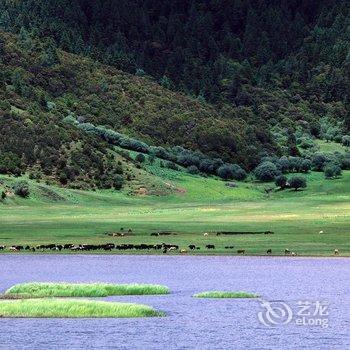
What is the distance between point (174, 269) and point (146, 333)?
1431 inches

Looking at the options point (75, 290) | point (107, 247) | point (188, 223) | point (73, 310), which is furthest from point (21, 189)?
point (73, 310)

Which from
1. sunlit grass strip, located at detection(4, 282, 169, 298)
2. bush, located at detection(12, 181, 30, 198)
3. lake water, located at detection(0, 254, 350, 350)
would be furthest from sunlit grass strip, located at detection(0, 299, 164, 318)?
bush, located at detection(12, 181, 30, 198)

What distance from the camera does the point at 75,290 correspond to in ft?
229

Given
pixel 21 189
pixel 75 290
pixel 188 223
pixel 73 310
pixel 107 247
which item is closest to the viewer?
pixel 73 310

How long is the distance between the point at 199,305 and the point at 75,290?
7.65 meters

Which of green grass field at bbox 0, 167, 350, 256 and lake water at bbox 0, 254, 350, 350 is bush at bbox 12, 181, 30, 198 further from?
lake water at bbox 0, 254, 350, 350

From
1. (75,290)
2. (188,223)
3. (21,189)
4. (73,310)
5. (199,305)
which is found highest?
(21,189)

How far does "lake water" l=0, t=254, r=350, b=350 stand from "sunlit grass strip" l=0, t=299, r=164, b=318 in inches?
26.8

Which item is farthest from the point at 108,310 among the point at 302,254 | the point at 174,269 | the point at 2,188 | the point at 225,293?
the point at 2,188

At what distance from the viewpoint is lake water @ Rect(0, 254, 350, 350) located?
5475 centimetres

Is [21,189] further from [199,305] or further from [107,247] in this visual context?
[199,305]

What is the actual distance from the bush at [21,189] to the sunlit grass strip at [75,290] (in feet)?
357

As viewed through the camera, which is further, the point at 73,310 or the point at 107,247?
the point at 107,247

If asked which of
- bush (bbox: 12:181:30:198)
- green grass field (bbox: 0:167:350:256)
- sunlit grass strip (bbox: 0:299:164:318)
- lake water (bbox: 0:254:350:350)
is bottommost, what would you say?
lake water (bbox: 0:254:350:350)
